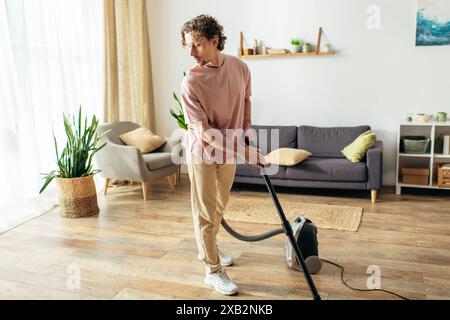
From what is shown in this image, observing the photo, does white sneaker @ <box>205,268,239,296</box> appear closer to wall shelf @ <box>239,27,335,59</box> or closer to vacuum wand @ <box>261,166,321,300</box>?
vacuum wand @ <box>261,166,321,300</box>

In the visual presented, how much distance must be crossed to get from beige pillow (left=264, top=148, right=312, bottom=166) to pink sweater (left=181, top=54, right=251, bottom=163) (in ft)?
6.38

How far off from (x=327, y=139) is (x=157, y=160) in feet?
5.76

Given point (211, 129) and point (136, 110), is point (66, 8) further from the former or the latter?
point (211, 129)

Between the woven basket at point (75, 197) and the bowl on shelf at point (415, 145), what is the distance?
2938 mm

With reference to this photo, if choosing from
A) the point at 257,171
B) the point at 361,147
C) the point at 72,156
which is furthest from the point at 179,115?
the point at 361,147

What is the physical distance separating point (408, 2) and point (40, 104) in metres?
3.63

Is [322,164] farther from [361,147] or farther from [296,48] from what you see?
[296,48]

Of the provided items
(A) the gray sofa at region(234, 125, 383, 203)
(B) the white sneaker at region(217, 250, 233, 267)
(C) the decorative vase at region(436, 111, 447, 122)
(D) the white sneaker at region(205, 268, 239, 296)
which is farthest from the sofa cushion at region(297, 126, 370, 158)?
(D) the white sneaker at region(205, 268, 239, 296)

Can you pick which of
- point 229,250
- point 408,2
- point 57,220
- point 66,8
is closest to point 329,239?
point 229,250

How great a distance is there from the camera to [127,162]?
13.1ft

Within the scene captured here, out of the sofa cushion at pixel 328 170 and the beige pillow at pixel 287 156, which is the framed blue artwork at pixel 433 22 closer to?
the sofa cushion at pixel 328 170
